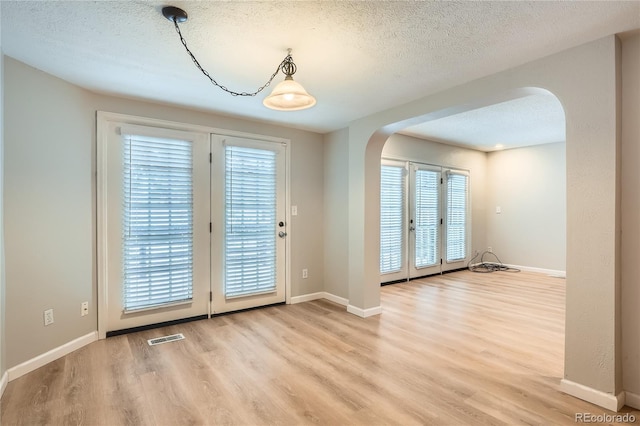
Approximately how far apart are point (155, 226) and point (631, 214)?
3966 millimetres

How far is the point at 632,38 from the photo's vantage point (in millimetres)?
2076

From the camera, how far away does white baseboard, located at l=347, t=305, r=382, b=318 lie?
12.7 feet

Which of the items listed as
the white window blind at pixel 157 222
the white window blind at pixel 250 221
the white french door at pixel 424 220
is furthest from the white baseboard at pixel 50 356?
the white french door at pixel 424 220

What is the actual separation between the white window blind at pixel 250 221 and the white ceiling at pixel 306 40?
105 cm

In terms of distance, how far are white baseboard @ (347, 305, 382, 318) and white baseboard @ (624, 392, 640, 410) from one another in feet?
7.38

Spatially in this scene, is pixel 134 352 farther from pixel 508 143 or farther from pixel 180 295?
pixel 508 143

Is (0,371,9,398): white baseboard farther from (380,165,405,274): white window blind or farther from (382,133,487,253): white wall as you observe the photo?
(382,133,487,253): white wall

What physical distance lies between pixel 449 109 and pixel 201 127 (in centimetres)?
264

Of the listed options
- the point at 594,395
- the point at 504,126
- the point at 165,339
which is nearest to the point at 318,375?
the point at 165,339

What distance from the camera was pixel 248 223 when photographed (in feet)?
13.3

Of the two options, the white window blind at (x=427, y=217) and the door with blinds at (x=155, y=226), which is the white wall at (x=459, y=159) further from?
the door with blinds at (x=155, y=226)

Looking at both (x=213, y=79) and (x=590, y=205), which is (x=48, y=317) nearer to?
(x=213, y=79)

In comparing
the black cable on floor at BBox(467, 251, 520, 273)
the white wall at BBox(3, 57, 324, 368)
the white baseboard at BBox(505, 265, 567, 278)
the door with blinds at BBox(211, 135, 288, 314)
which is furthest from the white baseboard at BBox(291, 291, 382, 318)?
the white baseboard at BBox(505, 265, 567, 278)

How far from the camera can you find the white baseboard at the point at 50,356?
8.05ft
